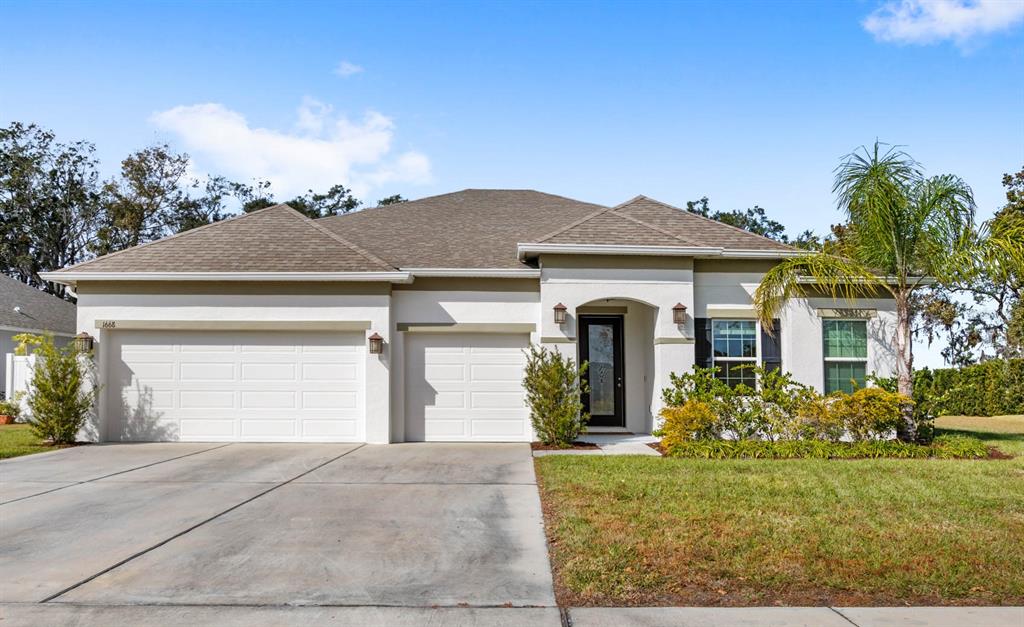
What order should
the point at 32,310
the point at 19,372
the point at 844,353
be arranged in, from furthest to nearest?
the point at 32,310 < the point at 19,372 < the point at 844,353

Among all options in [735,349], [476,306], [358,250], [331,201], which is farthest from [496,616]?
[331,201]

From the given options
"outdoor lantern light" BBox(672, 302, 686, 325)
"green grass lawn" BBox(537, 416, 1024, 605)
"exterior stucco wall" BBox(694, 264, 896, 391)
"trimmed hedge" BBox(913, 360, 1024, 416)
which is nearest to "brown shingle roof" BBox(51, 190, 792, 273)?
"exterior stucco wall" BBox(694, 264, 896, 391)

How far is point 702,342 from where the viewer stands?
1367 centimetres

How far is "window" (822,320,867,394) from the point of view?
13883 mm

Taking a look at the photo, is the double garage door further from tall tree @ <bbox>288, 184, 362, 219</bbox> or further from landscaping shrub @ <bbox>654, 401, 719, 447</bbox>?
tall tree @ <bbox>288, 184, 362, 219</bbox>

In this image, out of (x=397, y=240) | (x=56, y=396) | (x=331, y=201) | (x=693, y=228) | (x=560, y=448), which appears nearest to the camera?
(x=560, y=448)

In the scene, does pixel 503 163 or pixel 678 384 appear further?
pixel 503 163

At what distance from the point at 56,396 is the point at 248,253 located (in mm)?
4098

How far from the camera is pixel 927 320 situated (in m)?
35.2

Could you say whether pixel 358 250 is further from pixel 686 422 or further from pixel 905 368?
pixel 905 368

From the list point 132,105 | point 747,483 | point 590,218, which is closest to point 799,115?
point 590,218

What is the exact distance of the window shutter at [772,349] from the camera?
13773 mm

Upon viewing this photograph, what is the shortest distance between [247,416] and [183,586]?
28.6ft

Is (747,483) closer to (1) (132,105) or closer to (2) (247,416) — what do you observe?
(2) (247,416)
